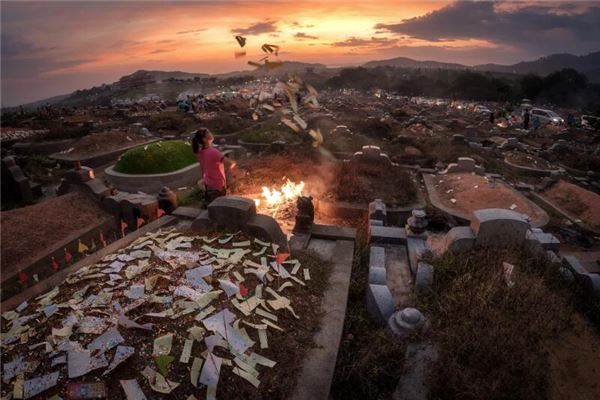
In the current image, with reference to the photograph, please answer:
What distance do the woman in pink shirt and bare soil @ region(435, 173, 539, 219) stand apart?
26.1 ft

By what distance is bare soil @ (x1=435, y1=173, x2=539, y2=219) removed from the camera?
11.5m

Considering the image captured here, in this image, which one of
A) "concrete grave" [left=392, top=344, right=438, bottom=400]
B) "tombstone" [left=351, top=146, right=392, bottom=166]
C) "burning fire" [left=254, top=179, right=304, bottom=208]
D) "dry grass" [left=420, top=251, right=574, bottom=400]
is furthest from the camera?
"tombstone" [left=351, top=146, right=392, bottom=166]

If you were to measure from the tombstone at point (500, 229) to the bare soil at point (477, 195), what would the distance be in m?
4.57

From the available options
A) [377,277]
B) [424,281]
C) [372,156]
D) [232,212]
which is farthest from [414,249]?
[372,156]

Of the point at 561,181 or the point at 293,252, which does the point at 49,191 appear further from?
the point at 561,181

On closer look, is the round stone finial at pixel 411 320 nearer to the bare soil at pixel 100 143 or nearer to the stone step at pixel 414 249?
the stone step at pixel 414 249

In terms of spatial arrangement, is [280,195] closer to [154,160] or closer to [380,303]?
[154,160]

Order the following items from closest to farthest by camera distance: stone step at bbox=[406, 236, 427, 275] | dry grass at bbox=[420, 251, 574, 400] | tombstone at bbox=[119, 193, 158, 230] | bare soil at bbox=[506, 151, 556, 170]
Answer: dry grass at bbox=[420, 251, 574, 400] → stone step at bbox=[406, 236, 427, 275] → tombstone at bbox=[119, 193, 158, 230] → bare soil at bbox=[506, 151, 556, 170]

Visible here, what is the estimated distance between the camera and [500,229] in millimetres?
6691

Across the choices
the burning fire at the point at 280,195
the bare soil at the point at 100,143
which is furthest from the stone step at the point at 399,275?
the bare soil at the point at 100,143


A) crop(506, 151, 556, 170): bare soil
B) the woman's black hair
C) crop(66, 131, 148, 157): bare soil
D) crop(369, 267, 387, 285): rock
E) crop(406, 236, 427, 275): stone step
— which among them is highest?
the woman's black hair

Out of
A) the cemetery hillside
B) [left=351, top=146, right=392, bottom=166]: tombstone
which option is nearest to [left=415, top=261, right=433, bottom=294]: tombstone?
the cemetery hillside

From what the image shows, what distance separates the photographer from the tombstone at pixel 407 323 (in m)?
4.98

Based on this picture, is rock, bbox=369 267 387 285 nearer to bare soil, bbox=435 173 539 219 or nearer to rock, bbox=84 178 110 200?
bare soil, bbox=435 173 539 219
